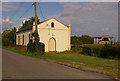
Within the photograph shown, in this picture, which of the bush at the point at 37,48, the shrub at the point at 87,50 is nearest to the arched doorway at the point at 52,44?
the bush at the point at 37,48

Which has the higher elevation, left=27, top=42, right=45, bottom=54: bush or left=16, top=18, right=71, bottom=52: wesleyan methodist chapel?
left=16, top=18, right=71, bottom=52: wesleyan methodist chapel

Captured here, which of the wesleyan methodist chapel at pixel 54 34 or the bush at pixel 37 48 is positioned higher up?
the wesleyan methodist chapel at pixel 54 34

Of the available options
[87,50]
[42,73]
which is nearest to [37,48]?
[87,50]

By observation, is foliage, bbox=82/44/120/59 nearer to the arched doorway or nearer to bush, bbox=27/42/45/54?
bush, bbox=27/42/45/54

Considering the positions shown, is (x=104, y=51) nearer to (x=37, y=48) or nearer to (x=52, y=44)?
(x=37, y=48)

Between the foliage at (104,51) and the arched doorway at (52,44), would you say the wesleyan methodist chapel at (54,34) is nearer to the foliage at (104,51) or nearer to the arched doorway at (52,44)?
the arched doorway at (52,44)

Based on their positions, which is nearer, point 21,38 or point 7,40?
point 21,38

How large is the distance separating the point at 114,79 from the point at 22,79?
16.1ft

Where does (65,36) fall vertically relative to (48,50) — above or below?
above

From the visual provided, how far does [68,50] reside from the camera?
37.2 m

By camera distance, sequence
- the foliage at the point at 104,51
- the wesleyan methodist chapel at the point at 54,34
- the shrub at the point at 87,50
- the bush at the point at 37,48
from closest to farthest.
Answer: the foliage at the point at 104,51 < the bush at the point at 37,48 < the shrub at the point at 87,50 < the wesleyan methodist chapel at the point at 54,34

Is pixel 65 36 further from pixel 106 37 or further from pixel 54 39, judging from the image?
pixel 106 37

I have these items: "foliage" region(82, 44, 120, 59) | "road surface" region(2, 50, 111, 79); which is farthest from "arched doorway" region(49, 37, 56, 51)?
"road surface" region(2, 50, 111, 79)

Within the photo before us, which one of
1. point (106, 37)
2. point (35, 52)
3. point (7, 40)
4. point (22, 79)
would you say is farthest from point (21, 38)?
point (22, 79)
